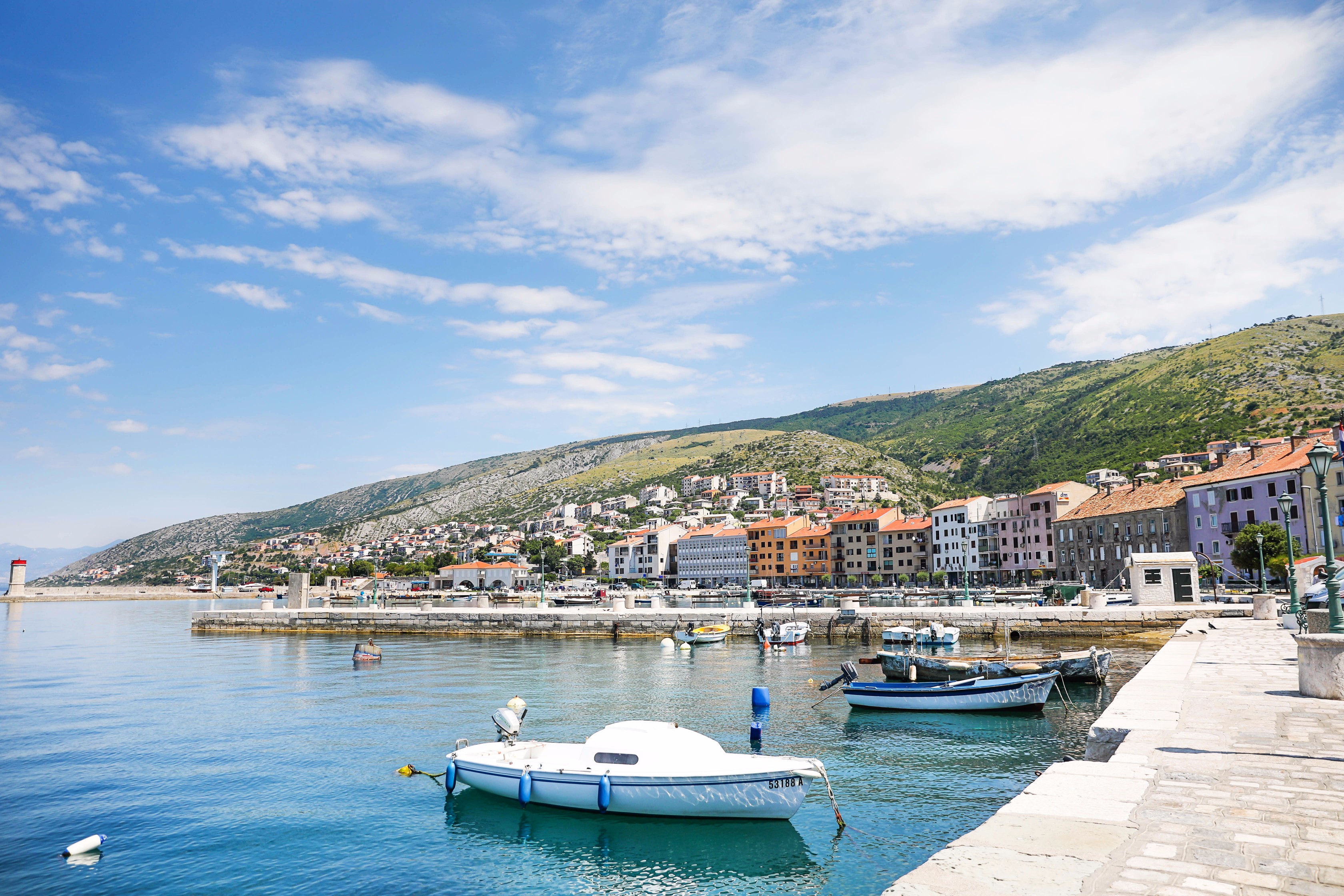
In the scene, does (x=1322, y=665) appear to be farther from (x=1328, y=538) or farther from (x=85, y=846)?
(x=85, y=846)

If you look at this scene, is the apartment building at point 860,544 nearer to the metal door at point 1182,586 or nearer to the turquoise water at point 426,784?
the metal door at point 1182,586

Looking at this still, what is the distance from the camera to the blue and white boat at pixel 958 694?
24.4 metres

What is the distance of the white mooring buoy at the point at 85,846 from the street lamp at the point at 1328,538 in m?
22.9

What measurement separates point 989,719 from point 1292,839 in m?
17.9

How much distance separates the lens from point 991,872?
691cm

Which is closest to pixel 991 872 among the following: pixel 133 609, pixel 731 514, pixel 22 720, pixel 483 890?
pixel 483 890

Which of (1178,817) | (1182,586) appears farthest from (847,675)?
(1182,586)

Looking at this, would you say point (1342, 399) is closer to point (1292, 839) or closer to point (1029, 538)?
point (1029, 538)

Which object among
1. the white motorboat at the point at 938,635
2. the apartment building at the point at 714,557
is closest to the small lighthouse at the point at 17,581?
the apartment building at the point at 714,557

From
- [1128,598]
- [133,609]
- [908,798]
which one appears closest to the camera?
[908,798]

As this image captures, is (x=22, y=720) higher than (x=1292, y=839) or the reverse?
the reverse

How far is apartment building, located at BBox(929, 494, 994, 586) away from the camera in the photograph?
115m

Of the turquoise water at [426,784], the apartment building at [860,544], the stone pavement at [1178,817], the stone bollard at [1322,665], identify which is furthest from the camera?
the apartment building at [860,544]

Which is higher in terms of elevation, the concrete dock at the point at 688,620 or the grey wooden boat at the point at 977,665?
the grey wooden boat at the point at 977,665
